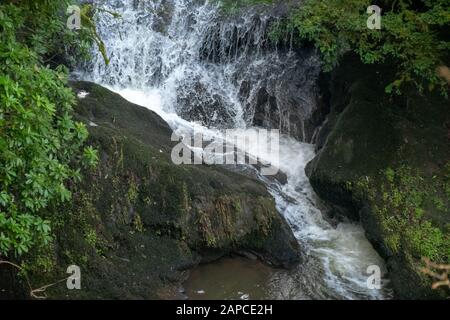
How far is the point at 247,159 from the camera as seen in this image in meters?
10.9

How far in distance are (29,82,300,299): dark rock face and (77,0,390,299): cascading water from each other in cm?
255

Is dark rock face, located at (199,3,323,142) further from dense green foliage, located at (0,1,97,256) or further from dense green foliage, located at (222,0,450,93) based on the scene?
dense green foliage, located at (0,1,97,256)

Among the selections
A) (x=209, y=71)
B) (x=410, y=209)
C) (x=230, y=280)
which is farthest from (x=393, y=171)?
(x=209, y=71)

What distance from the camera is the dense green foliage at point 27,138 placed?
474 cm

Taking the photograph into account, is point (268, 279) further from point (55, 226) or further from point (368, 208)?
point (55, 226)

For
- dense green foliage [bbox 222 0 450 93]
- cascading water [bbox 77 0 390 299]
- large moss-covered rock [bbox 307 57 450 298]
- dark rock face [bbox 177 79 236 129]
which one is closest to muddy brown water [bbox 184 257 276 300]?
large moss-covered rock [bbox 307 57 450 298]

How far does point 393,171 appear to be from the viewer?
29.5ft

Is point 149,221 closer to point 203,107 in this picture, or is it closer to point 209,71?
point 203,107

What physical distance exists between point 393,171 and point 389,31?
2.32 m

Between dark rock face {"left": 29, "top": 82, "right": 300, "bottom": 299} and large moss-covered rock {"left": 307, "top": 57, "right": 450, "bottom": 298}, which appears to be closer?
dark rock face {"left": 29, "top": 82, "right": 300, "bottom": 299}

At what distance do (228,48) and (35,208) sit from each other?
8360 millimetres

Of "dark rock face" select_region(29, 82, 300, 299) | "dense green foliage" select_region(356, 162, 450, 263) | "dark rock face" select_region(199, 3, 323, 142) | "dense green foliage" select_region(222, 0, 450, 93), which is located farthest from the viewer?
"dark rock face" select_region(199, 3, 323, 142)

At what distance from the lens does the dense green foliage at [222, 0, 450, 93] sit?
8.08m
